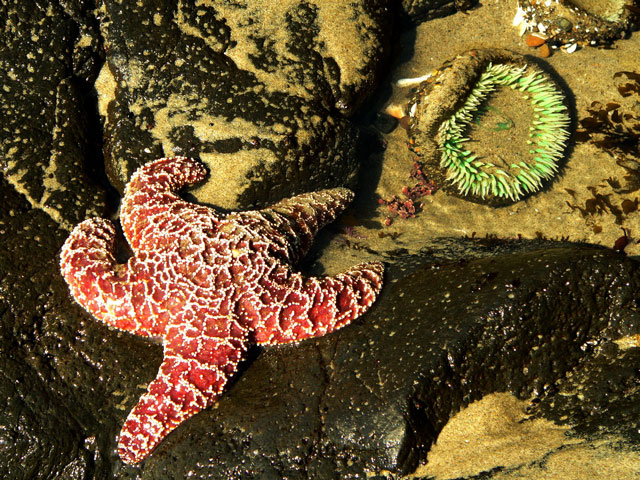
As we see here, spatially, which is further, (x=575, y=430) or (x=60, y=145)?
(x=60, y=145)

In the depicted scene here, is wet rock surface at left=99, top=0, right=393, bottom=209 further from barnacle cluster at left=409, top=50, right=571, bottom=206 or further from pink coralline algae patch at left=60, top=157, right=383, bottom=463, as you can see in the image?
barnacle cluster at left=409, top=50, right=571, bottom=206

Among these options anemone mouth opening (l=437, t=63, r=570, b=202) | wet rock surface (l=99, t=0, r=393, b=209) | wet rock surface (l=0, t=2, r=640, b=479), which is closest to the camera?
wet rock surface (l=0, t=2, r=640, b=479)

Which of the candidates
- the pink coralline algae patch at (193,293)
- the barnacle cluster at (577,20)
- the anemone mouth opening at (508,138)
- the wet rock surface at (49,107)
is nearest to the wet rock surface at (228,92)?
the wet rock surface at (49,107)

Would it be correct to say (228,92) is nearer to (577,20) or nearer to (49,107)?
(49,107)

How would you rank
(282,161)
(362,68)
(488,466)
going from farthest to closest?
(362,68) < (282,161) < (488,466)

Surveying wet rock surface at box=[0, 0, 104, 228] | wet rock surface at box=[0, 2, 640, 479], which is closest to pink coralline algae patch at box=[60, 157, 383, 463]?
wet rock surface at box=[0, 2, 640, 479]

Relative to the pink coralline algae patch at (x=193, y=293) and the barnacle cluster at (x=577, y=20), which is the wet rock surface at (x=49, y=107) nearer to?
the pink coralline algae patch at (x=193, y=293)

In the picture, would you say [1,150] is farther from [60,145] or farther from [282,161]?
[282,161]

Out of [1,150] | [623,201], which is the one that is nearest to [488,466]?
[623,201]
